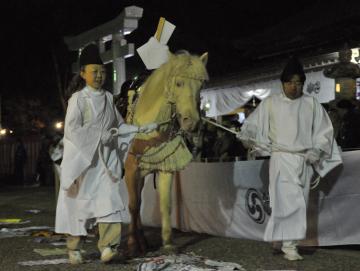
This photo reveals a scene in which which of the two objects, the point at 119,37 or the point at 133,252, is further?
the point at 119,37

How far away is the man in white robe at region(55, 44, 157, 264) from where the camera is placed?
225 inches

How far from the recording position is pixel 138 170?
6.87m

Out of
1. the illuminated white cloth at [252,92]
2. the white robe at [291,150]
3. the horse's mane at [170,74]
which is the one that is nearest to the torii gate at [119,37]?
the illuminated white cloth at [252,92]

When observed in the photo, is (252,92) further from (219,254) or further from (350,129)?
(219,254)

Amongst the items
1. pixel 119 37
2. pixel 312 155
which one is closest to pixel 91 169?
pixel 312 155

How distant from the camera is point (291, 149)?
6.14 meters

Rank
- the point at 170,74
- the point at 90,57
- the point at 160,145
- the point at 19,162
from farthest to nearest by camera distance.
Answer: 1. the point at 19,162
2. the point at 160,145
3. the point at 170,74
4. the point at 90,57

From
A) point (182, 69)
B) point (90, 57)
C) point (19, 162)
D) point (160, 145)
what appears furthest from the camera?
point (19, 162)

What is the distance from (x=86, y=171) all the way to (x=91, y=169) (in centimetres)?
6

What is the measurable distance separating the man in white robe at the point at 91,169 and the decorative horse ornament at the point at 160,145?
814 millimetres

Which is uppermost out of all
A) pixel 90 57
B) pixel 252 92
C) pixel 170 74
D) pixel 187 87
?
pixel 252 92

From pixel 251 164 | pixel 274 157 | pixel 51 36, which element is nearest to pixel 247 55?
pixel 251 164

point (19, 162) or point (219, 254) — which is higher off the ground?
point (19, 162)

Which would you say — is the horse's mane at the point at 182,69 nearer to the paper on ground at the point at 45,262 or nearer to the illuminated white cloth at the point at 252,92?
the paper on ground at the point at 45,262
